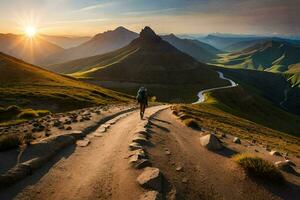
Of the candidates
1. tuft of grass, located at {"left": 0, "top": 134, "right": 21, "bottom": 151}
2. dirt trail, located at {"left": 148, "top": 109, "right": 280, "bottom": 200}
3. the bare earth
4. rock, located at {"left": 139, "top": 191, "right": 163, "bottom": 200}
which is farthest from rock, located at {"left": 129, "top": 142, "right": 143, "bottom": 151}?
tuft of grass, located at {"left": 0, "top": 134, "right": 21, "bottom": 151}

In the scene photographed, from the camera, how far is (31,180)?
496 inches

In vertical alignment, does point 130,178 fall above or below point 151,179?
below

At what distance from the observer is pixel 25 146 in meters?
16.1

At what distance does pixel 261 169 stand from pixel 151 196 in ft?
18.7

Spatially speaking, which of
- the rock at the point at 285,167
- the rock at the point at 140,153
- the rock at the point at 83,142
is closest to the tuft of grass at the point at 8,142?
the rock at the point at 83,142

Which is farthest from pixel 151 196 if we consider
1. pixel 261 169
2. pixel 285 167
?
pixel 285 167

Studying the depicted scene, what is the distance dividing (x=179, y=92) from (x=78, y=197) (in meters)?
166

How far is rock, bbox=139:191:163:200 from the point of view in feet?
36.0

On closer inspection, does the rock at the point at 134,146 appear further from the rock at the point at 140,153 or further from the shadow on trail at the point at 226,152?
the shadow on trail at the point at 226,152

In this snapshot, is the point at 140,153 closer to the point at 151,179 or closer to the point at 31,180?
the point at 151,179

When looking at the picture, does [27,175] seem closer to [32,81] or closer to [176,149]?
[176,149]

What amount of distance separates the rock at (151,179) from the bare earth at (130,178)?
0.26m

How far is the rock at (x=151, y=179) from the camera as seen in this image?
12.0 m

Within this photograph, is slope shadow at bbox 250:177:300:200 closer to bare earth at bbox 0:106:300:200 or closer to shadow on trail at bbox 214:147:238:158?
bare earth at bbox 0:106:300:200
